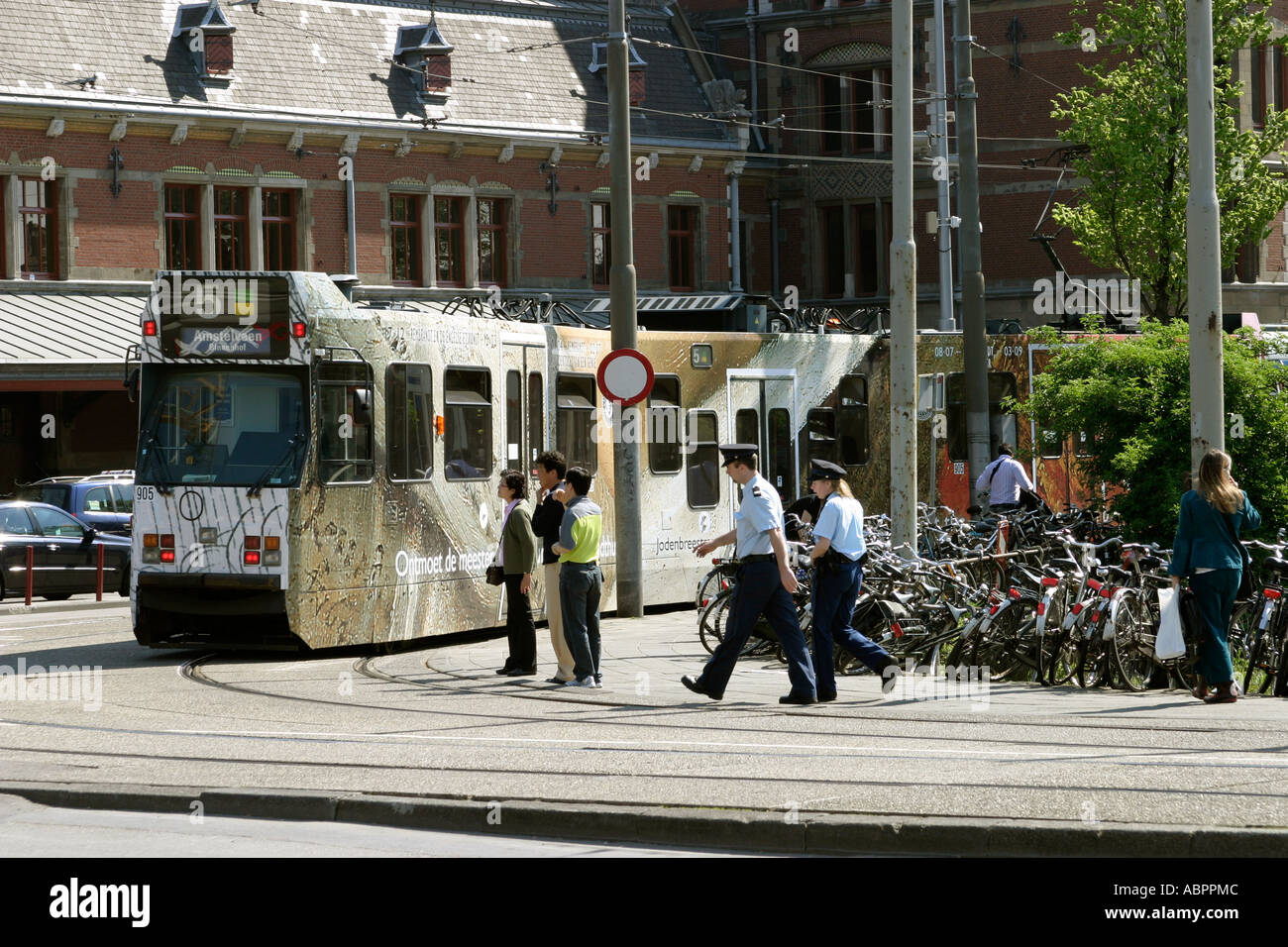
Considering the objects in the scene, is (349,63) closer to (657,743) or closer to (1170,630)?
(1170,630)

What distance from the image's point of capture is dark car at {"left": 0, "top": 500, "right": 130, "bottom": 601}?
24.5 meters

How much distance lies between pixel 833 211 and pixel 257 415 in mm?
32794

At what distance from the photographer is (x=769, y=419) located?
867 inches

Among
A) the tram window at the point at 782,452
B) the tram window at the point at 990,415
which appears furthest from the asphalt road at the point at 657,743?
the tram window at the point at 990,415

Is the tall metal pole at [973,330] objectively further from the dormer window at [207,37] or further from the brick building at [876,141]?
the brick building at [876,141]

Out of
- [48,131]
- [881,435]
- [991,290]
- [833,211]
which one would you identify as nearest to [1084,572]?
[881,435]

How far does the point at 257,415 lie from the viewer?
15.5 metres

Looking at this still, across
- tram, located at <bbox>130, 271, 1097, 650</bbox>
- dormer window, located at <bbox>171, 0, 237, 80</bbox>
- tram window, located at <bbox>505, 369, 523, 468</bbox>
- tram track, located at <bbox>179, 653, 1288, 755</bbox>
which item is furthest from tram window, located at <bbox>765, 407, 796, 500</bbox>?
dormer window, located at <bbox>171, 0, 237, 80</bbox>

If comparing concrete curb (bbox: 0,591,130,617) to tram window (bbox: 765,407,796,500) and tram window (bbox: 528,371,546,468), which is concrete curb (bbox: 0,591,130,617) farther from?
tram window (bbox: 765,407,796,500)

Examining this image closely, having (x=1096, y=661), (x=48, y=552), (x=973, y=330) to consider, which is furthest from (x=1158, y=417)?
(x=48, y=552)

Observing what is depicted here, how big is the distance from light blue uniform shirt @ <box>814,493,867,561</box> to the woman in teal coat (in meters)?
2.00

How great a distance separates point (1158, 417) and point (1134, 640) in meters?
3.51

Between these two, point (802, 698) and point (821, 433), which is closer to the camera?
point (802, 698)
